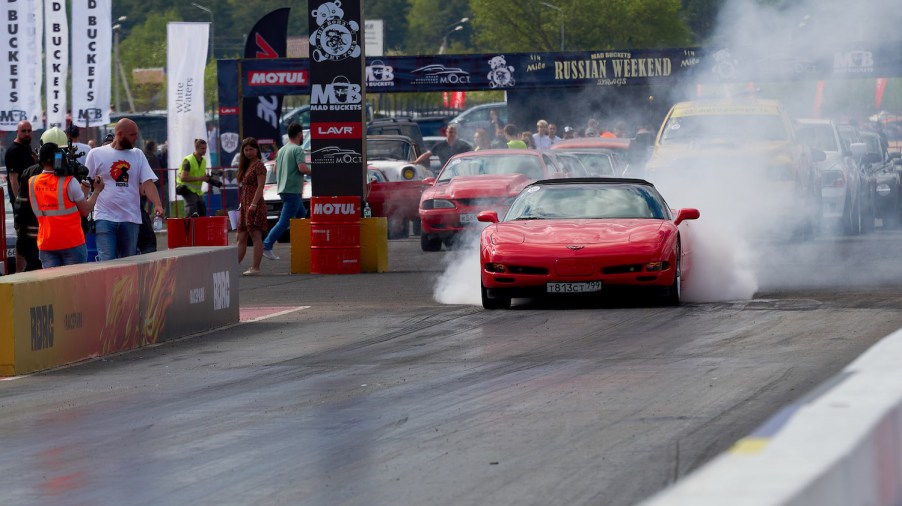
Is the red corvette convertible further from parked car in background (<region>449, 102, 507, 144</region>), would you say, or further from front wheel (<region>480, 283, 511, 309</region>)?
parked car in background (<region>449, 102, 507, 144</region>)

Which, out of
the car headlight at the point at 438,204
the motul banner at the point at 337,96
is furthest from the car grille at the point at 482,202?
the motul banner at the point at 337,96

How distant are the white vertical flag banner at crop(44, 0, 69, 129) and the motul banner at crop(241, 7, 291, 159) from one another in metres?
4.86

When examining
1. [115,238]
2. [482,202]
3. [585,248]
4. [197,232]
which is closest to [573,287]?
→ [585,248]

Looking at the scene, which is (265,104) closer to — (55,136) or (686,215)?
(55,136)

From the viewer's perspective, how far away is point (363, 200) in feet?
68.4

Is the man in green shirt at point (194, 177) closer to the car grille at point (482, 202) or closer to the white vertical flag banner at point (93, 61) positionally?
the white vertical flag banner at point (93, 61)

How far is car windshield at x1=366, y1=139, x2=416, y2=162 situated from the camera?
3111 cm

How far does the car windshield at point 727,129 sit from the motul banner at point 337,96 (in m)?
5.36

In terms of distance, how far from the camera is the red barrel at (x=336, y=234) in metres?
20.3

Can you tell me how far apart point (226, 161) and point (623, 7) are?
231 ft

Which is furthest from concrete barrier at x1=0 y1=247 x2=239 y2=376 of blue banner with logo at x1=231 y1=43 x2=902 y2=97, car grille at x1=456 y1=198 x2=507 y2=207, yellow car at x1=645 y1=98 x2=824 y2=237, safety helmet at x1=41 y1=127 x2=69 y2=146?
blue banner with logo at x1=231 y1=43 x2=902 y2=97

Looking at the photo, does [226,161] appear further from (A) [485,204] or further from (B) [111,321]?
(B) [111,321]

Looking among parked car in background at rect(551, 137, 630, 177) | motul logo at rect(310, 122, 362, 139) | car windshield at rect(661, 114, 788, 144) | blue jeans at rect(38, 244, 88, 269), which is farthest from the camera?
parked car in background at rect(551, 137, 630, 177)

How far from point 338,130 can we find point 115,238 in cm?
606
